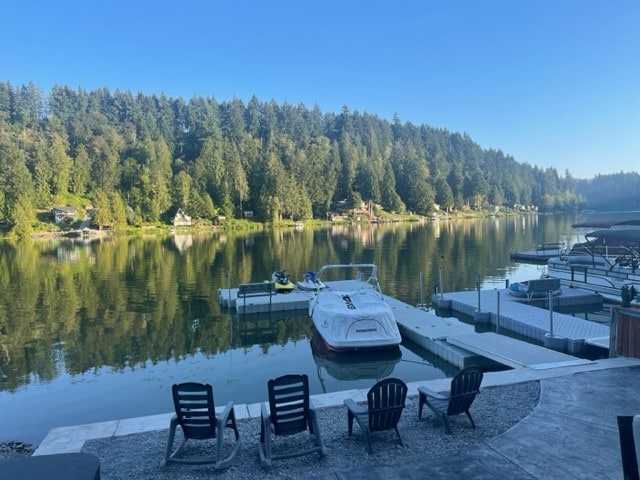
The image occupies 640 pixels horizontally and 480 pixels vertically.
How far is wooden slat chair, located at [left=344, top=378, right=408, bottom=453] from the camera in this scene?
7500 mm

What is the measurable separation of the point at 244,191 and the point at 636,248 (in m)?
106

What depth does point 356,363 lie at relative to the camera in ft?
57.0

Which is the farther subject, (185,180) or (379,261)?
(185,180)

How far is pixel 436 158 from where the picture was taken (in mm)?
192625

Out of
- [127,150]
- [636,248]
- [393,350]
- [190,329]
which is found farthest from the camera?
[127,150]

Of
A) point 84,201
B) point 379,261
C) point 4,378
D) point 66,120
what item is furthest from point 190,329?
point 66,120

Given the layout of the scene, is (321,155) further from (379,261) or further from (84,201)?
(379,261)

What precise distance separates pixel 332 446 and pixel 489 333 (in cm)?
1155

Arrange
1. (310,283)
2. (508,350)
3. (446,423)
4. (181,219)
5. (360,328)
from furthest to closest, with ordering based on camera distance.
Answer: (181,219) < (310,283) < (360,328) < (508,350) < (446,423)

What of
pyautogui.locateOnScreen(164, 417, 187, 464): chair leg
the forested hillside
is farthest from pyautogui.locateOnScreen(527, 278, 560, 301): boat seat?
the forested hillside

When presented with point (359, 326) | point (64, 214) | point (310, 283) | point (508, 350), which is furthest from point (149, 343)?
point (64, 214)

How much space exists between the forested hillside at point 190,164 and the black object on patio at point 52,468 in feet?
345

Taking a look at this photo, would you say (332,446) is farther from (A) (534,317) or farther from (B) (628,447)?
(A) (534,317)

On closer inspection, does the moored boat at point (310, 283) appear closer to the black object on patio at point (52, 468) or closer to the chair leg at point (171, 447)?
the chair leg at point (171, 447)
